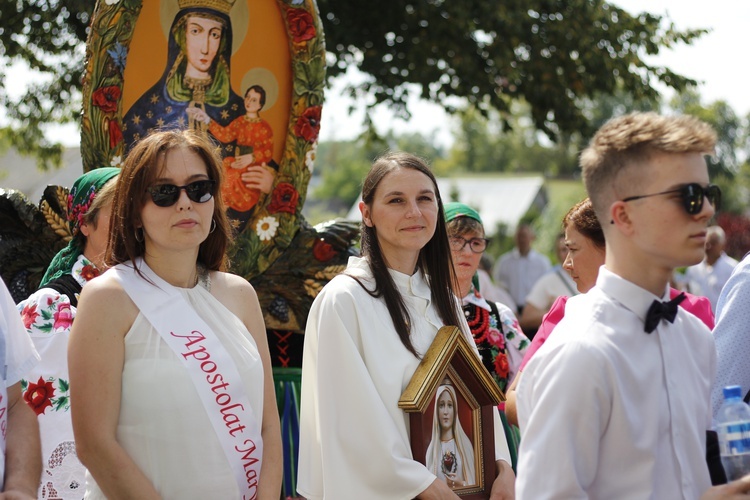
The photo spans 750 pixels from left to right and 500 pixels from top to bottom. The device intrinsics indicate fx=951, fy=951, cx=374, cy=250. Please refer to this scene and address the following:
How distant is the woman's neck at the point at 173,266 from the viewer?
313 cm

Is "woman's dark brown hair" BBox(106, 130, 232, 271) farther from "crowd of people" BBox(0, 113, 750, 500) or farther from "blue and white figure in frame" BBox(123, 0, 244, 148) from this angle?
"blue and white figure in frame" BBox(123, 0, 244, 148)

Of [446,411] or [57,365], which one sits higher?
[57,365]

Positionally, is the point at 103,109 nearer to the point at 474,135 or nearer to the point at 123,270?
the point at 123,270

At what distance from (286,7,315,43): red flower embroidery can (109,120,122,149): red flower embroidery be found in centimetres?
113

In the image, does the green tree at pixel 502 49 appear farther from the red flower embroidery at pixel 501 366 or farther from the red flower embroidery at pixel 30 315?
the red flower embroidery at pixel 30 315

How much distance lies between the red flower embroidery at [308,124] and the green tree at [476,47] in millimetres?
4822

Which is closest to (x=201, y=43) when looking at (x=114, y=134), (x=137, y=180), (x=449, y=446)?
(x=114, y=134)

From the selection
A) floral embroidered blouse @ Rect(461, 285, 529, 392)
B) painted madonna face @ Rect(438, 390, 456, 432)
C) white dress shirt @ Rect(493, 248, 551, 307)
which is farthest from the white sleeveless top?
white dress shirt @ Rect(493, 248, 551, 307)

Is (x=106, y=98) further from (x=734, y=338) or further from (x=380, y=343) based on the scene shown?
(x=734, y=338)

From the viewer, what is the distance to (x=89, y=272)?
3959mm

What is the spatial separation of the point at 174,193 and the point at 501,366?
7.26 ft

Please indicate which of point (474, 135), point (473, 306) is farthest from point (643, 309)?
point (474, 135)

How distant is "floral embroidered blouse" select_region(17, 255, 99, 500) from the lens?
148 inches

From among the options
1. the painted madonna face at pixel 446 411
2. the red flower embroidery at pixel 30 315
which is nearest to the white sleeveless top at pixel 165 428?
the painted madonna face at pixel 446 411
